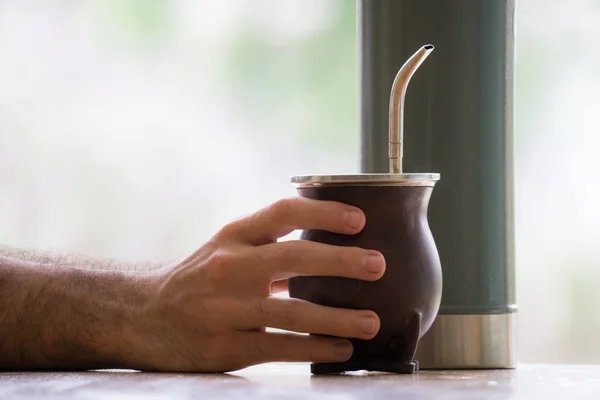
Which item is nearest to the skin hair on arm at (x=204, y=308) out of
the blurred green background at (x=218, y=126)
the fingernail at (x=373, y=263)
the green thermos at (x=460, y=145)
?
the fingernail at (x=373, y=263)

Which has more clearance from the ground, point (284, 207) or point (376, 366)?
point (284, 207)

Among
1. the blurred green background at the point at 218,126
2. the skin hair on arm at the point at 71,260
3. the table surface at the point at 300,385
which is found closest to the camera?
the table surface at the point at 300,385

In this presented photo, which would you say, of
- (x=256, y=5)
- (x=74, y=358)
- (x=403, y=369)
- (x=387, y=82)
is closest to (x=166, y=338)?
(x=74, y=358)

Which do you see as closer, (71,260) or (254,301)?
(254,301)

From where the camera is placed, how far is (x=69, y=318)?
920 mm

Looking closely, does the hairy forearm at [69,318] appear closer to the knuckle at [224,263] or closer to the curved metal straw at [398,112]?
the knuckle at [224,263]

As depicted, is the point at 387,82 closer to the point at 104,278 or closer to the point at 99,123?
the point at 104,278

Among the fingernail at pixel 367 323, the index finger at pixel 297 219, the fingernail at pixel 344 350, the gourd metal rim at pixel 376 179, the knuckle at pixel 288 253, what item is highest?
the gourd metal rim at pixel 376 179

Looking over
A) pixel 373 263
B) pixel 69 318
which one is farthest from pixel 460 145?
pixel 69 318

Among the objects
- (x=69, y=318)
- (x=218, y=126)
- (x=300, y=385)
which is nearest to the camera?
(x=300, y=385)

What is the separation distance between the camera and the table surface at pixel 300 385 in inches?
26.3

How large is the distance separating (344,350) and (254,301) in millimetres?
85

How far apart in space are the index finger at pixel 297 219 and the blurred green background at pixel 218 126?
1.78 m

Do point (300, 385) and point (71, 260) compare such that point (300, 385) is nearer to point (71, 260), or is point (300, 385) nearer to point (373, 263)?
point (373, 263)
